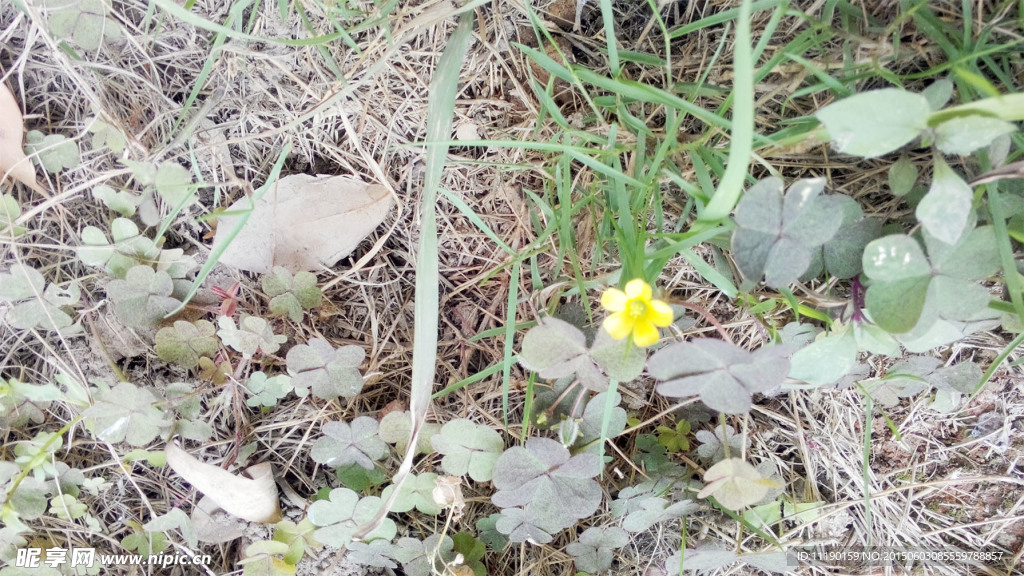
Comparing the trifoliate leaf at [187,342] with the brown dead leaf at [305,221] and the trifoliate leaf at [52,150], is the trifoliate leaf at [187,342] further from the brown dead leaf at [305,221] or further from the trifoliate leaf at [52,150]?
the trifoliate leaf at [52,150]

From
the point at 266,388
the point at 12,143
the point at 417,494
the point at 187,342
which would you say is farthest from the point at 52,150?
the point at 417,494

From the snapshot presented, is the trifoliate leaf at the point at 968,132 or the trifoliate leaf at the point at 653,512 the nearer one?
the trifoliate leaf at the point at 968,132

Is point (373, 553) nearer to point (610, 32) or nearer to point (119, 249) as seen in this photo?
point (119, 249)

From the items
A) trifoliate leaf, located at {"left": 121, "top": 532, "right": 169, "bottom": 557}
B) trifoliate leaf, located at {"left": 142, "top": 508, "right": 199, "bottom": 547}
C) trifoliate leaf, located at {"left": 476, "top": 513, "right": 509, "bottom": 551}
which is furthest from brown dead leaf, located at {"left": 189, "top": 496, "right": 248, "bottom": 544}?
trifoliate leaf, located at {"left": 476, "top": 513, "right": 509, "bottom": 551}

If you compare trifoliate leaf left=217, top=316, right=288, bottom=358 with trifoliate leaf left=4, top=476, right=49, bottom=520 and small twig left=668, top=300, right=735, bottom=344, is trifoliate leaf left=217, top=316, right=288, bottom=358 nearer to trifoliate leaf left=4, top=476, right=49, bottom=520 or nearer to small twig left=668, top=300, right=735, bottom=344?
trifoliate leaf left=4, top=476, right=49, bottom=520

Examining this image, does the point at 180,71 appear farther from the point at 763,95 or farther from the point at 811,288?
the point at 811,288

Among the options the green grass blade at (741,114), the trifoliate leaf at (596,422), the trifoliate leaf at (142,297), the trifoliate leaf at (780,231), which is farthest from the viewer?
the trifoliate leaf at (142,297)

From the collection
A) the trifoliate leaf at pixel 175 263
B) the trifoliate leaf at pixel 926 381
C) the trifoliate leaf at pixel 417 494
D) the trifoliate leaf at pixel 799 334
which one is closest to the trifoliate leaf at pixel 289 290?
the trifoliate leaf at pixel 175 263

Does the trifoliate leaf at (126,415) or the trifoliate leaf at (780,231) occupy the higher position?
the trifoliate leaf at (780,231)
